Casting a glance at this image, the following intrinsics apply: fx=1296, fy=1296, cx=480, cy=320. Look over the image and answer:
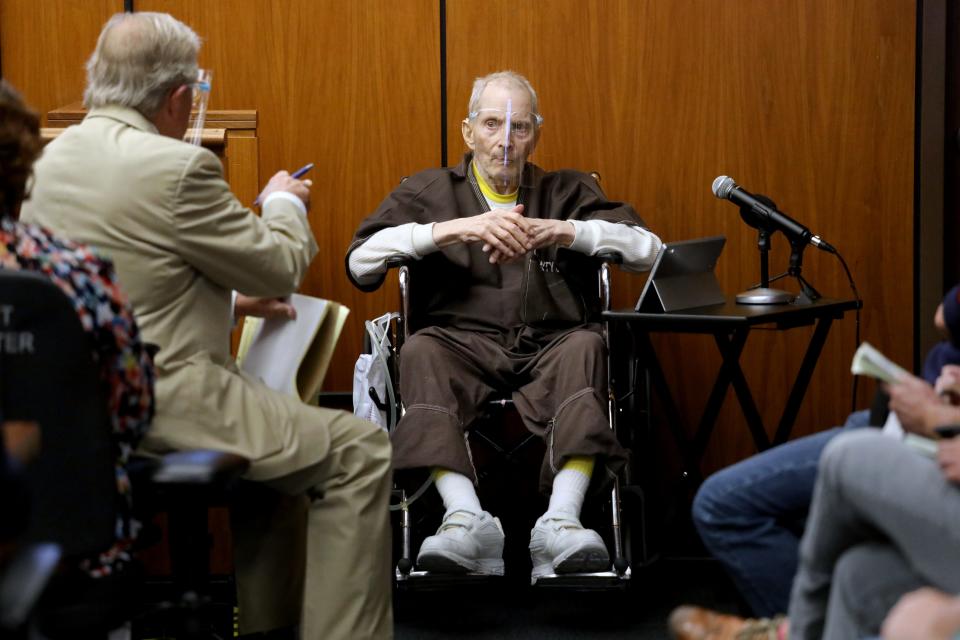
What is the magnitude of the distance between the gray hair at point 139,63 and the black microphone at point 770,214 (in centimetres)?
143

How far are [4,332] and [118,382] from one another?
0.29 m

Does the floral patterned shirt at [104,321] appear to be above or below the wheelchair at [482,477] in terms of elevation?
above

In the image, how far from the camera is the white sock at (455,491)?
2.99 m

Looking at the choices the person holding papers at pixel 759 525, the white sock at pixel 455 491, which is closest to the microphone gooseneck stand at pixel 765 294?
the white sock at pixel 455 491

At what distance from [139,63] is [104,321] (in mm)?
671

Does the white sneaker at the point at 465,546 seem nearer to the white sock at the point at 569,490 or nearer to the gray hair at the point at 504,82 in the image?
the white sock at the point at 569,490

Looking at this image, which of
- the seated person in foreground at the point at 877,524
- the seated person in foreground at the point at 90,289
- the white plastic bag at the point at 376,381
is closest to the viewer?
the seated person in foreground at the point at 877,524

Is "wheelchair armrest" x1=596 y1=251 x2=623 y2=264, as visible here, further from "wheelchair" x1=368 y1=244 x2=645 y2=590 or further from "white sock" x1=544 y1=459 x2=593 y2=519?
"white sock" x1=544 y1=459 x2=593 y2=519

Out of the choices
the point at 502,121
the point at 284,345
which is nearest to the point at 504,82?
the point at 502,121

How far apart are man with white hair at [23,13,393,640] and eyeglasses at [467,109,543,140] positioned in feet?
3.38

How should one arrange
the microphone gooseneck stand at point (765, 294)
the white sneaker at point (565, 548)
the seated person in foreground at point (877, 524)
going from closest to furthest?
the seated person in foreground at point (877, 524) < the white sneaker at point (565, 548) < the microphone gooseneck stand at point (765, 294)

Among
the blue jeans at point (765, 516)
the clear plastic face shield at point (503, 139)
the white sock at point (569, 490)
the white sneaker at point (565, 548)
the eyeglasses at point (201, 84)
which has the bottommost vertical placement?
the white sneaker at point (565, 548)

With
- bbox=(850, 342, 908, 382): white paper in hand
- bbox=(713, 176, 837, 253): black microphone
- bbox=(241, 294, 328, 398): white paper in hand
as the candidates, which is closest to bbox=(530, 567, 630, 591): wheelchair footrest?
bbox=(241, 294, 328, 398): white paper in hand

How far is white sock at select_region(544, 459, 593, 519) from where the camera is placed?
2.99 m
